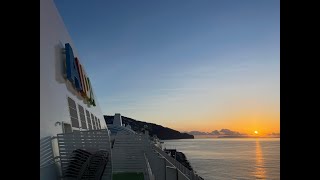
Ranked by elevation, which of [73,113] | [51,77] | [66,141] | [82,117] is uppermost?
[51,77]

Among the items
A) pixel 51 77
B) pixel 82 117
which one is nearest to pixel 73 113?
pixel 82 117

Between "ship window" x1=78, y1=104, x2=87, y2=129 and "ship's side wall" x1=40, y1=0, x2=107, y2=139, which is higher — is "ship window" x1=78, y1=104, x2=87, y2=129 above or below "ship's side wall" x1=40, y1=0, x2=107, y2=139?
below

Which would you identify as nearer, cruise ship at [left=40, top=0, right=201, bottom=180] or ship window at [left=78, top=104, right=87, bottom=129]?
cruise ship at [left=40, top=0, right=201, bottom=180]

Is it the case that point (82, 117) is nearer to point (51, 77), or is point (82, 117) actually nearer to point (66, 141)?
point (51, 77)

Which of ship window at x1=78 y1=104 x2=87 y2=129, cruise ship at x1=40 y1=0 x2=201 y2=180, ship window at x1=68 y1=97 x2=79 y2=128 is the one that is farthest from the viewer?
ship window at x1=78 y1=104 x2=87 y2=129

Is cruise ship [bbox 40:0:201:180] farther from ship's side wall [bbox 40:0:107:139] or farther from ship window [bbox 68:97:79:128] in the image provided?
ship window [bbox 68:97:79:128]

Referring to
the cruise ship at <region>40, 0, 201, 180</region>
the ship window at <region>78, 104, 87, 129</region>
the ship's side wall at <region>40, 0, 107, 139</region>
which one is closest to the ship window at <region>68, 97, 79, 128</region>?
the cruise ship at <region>40, 0, 201, 180</region>

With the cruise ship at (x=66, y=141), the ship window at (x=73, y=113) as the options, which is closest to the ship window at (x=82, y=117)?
the ship window at (x=73, y=113)

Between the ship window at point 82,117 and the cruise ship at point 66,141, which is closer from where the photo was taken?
the cruise ship at point 66,141

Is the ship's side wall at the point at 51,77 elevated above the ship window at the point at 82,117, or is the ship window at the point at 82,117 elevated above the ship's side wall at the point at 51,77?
the ship's side wall at the point at 51,77

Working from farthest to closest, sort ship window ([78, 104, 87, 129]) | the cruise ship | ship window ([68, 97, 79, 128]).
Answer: ship window ([78, 104, 87, 129]), ship window ([68, 97, 79, 128]), the cruise ship

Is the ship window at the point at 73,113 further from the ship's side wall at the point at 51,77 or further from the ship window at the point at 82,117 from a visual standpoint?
the ship window at the point at 82,117
